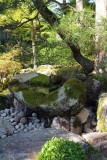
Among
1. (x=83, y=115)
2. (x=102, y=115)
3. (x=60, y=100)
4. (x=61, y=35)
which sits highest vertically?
(x=61, y=35)

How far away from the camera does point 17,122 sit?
4.52m

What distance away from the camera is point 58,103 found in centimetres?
403

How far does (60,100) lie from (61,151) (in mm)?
2035

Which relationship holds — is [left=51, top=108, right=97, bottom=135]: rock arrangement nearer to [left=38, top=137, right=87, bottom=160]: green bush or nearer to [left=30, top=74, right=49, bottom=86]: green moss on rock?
[left=30, top=74, right=49, bottom=86]: green moss on rock

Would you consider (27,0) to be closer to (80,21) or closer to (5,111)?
(80,21)

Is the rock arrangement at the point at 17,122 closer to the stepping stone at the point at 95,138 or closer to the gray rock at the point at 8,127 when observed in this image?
the gray rock at the point at 8,127

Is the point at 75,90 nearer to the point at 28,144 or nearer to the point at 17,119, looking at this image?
the point at 17,119

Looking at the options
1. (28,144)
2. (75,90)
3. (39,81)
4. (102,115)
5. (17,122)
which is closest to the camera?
(28,144)

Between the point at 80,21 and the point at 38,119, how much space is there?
203cm

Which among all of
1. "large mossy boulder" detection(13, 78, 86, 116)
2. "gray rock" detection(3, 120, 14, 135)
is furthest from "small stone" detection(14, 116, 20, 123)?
"large mossy boulder" detection(13, 78, 86, 116)

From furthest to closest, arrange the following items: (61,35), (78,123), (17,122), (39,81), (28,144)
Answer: (39,81) → (17,122) → (78,123) → (61,35) → (28,144)

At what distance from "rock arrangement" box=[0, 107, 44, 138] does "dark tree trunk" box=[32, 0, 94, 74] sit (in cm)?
116

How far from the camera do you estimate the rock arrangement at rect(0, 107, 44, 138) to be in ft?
13.8

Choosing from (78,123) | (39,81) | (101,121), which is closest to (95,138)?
(101,121)
